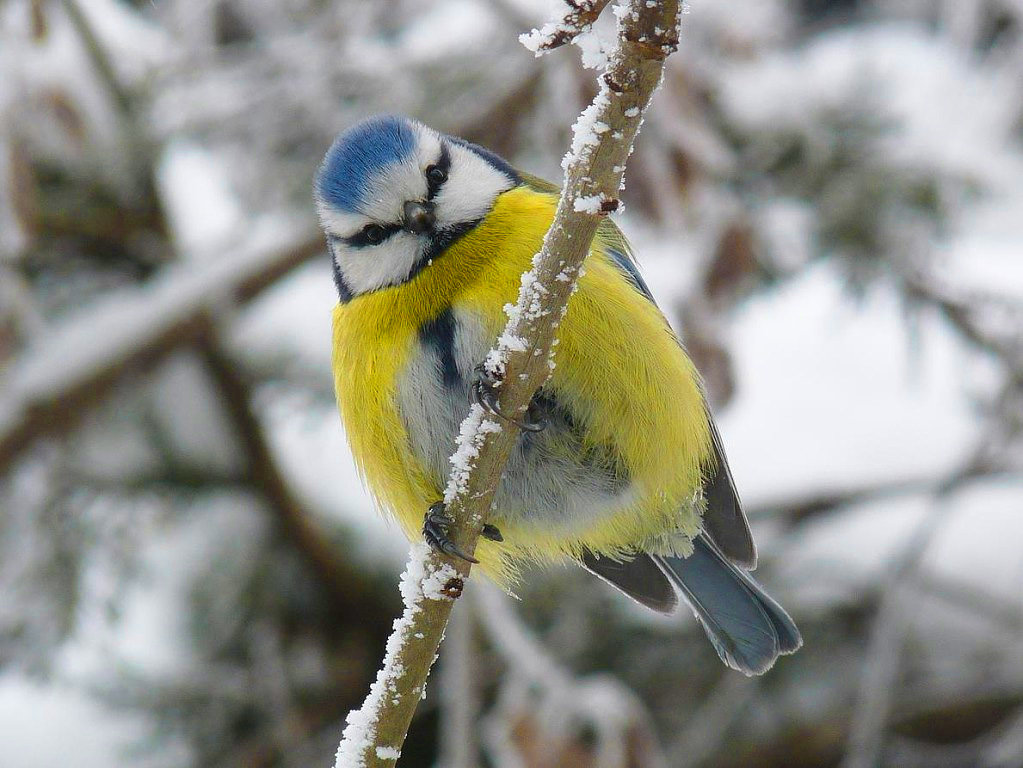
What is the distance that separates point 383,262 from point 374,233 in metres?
0.06

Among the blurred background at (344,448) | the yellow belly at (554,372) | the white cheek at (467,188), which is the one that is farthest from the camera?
the blurred background at (344,448)

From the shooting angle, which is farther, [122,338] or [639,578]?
[122,338]

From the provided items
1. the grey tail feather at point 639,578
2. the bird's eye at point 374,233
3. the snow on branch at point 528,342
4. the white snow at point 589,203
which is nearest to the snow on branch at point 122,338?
the bird's eye at point 374,233

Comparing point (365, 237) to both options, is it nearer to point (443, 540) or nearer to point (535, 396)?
point (535, 396)

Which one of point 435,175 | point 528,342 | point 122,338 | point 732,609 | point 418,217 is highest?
point 122,338

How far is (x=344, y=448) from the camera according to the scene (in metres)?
3.72

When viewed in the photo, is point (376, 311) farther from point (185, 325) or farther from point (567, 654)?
point (567, 654)

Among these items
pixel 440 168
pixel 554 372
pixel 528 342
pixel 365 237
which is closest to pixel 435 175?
pixel 440 168

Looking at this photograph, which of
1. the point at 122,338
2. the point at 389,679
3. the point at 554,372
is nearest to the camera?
the point at 389,679

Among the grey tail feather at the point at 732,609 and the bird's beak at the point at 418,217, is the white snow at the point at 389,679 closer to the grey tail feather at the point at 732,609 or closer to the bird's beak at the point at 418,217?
the bird's beak at the point at 418,217

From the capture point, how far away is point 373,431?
1.65 meters

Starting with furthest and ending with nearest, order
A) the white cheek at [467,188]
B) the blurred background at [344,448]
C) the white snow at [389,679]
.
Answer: the blurred background at [344,448] → the white cheek at [467,188] → the white snow at [389,679]

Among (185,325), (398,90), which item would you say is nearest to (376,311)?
(185,325)

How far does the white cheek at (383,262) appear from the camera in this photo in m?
1.62
